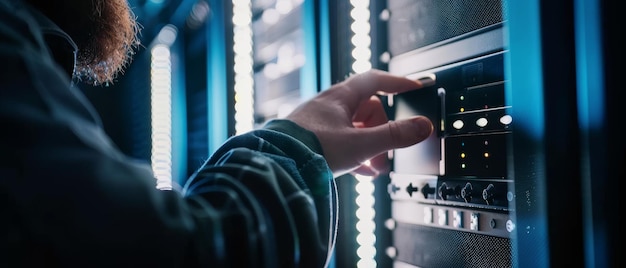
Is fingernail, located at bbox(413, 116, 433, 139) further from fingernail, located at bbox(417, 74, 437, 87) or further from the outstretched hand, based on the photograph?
fingernail, located at bbox(417, 74, 437, 87)

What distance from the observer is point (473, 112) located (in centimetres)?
73

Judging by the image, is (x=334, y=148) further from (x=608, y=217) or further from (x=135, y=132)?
(x=135, y=132)

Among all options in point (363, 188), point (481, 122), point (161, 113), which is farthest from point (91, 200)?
point (161, 113)

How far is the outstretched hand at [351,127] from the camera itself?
68 cm

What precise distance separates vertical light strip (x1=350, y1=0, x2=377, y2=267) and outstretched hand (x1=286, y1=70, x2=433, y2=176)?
191 mm

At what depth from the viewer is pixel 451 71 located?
78cm

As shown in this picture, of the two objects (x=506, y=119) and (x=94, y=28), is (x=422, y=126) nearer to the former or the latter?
(x=506, y=119)

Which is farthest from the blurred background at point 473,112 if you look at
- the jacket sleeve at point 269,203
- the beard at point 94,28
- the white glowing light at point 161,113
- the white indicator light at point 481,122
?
the white glowing light at point 161,113

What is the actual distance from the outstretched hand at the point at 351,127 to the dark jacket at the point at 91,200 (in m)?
0.21

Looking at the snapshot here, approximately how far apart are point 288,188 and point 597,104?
0.33 metres

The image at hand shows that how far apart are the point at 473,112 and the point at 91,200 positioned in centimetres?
54

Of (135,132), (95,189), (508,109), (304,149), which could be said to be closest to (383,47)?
(508,109)

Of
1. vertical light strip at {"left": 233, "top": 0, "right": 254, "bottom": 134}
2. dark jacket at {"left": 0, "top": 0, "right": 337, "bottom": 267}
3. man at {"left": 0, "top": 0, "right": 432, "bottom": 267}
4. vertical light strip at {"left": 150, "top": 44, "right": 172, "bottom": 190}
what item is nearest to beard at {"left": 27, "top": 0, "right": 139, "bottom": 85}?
man at {"left": 0, "top": 0, "right": 432, "bottom": 267}

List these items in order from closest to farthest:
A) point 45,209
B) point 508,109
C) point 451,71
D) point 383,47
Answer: point 45,209 → point 508,109 → point 451,71 → point 383,47
